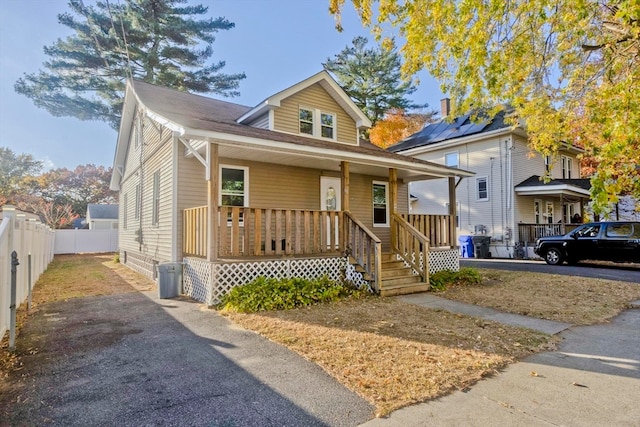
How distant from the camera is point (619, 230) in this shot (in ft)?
41.2

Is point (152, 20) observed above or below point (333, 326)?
above

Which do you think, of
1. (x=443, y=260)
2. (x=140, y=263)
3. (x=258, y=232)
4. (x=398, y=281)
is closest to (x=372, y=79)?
(x=443, y=260)

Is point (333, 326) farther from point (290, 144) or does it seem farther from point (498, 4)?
point (498, 4)

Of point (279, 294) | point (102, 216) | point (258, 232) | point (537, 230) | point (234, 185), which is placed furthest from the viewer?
point (102, 216)

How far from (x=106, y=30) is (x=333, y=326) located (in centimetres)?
2414

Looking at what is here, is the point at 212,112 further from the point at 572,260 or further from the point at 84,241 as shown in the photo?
the point at 84,241

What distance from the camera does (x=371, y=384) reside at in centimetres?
339

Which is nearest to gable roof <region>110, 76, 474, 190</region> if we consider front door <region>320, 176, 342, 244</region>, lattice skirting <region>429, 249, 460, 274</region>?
front door <region>320, 176, 342, 244</region>

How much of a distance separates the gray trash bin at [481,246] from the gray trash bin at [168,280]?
48.7ft

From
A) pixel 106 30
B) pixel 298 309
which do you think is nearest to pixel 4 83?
pixel 106 30

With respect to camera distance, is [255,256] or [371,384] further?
[255,256]

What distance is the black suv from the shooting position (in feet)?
40.1

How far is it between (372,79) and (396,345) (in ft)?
91.5

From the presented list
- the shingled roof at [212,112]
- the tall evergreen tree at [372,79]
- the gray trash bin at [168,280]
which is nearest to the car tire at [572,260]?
the shingled roof at [212,112]
